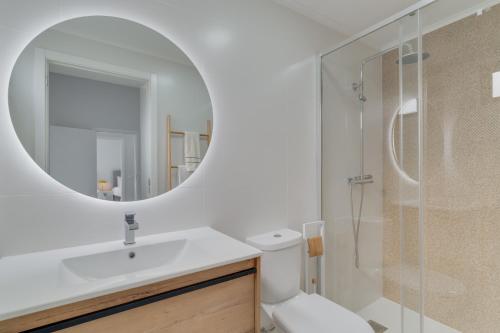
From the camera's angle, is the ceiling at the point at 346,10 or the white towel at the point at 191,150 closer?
the white towel at the point at 191,150

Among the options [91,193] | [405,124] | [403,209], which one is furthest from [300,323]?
[405,124]

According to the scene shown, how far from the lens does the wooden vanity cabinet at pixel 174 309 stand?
694 millimetres

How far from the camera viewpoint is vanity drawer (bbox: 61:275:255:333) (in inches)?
30.5

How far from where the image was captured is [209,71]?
146cm

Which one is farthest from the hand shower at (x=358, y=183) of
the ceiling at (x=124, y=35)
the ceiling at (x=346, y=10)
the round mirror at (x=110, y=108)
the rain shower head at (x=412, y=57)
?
the ceiling at (x=124, y=35)

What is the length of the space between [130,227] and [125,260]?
14cm

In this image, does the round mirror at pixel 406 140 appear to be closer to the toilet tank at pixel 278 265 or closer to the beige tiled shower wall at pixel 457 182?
the beige tiled shower wall at pixel 457 182

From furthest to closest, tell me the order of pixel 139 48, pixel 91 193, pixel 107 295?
pixel 139 48 < pixel 91 193 < pixel 107 295

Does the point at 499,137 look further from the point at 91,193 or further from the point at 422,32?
the point at 91,193

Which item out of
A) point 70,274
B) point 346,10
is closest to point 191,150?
point 70,274

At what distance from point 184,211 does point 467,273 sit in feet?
6.09

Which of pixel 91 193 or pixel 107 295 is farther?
pixel 91 193

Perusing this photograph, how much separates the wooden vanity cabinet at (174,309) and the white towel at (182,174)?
58cm

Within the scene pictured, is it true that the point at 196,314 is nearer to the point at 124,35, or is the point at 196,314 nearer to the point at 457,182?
the point at 124,35
